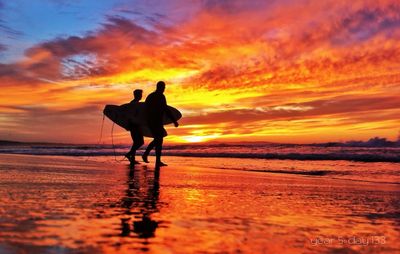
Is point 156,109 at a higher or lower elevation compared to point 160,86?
lower

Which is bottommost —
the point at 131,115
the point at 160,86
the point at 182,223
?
the point at 182,223

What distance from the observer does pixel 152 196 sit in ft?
16.9

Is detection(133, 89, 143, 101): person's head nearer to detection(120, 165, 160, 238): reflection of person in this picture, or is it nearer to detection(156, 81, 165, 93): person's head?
detection(156, 81, 165, 93): person's head

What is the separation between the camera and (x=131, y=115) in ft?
49.6

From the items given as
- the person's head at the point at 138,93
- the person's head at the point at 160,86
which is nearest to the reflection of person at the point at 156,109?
the person's head at the point at 160,86

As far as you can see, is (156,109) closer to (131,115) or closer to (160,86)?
(160,86)

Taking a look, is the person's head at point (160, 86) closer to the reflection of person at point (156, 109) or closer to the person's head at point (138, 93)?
the reflection of person at point (156, 109)

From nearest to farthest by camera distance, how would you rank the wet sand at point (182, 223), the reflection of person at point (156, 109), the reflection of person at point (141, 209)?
the wet sand at point (182, 223) < the reflection of person at point (141, 209) < the reflection of person at point (156, 109)

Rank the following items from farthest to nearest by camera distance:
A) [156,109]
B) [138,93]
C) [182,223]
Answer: [138,93] < [156,109] < [182,223]

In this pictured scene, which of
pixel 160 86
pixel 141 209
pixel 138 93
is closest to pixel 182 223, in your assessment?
pixel 141 209

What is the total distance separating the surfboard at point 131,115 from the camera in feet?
49.2

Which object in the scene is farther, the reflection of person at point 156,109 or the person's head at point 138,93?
the person's head at point 138,93

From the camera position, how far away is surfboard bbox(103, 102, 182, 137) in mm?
14992

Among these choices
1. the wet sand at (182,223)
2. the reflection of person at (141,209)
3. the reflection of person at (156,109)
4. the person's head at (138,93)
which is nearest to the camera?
the wet sand at (182,223)
